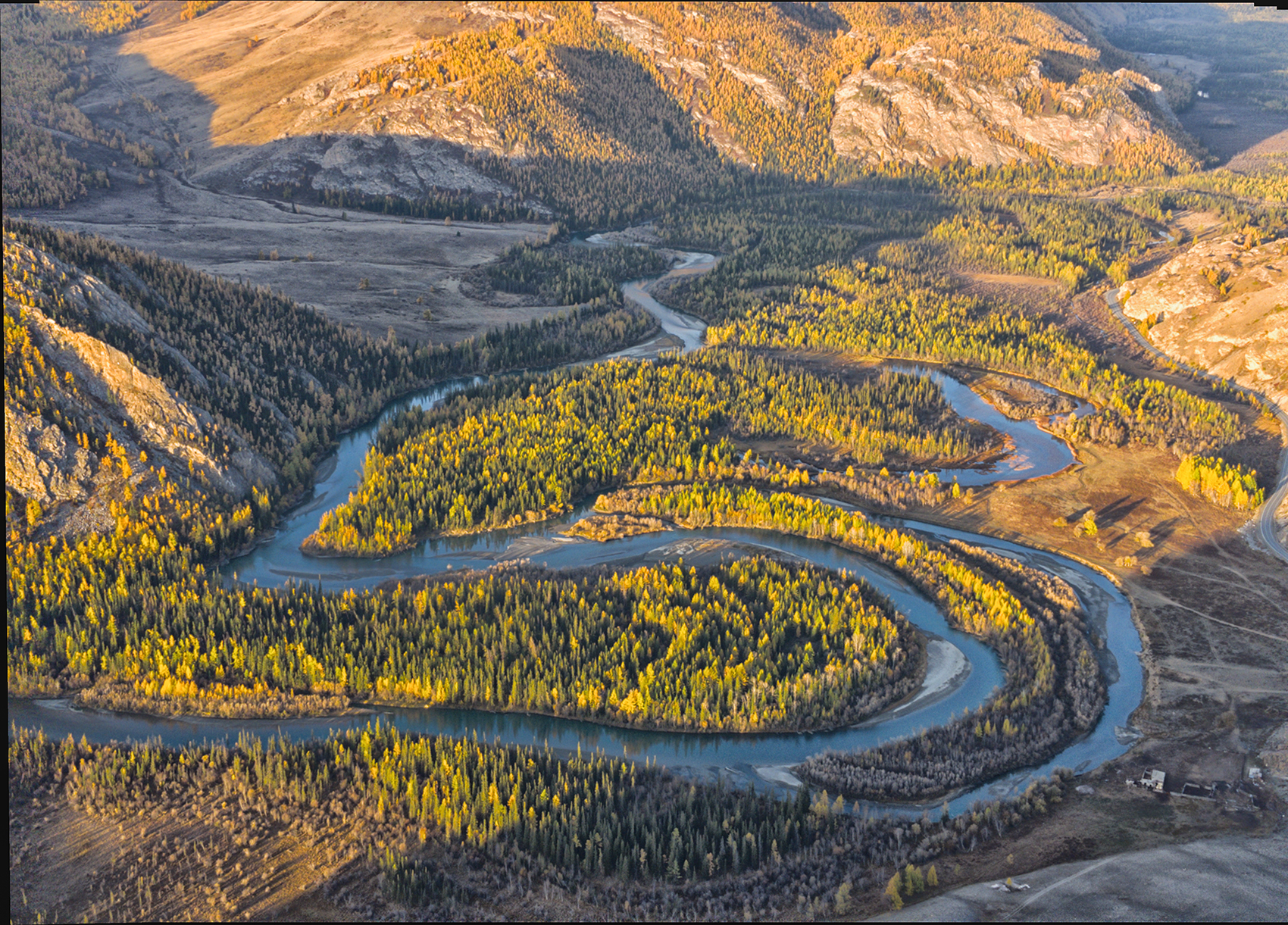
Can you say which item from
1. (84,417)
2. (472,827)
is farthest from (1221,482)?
(84,417)

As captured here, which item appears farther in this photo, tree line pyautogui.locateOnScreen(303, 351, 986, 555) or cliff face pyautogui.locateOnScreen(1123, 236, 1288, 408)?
cliff face pyautogui.locateOnScreen(1123, 236, 1288, 408)

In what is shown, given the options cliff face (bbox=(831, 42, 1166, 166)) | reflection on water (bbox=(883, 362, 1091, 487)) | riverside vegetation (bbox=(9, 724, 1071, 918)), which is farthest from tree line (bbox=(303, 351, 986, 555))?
cliff face (bbox=(831, 42, 1166, 166))

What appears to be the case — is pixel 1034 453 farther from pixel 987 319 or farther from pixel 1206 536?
pixel 987 319

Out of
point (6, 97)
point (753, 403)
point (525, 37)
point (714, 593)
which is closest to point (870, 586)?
point (714, 593)

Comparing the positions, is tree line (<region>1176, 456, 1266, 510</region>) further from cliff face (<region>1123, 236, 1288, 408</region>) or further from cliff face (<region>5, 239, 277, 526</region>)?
cliff face (<region>5, 239, 277, 526</region>)

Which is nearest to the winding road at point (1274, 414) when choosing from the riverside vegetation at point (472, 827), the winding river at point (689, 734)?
the winding river at point (689, 734)
